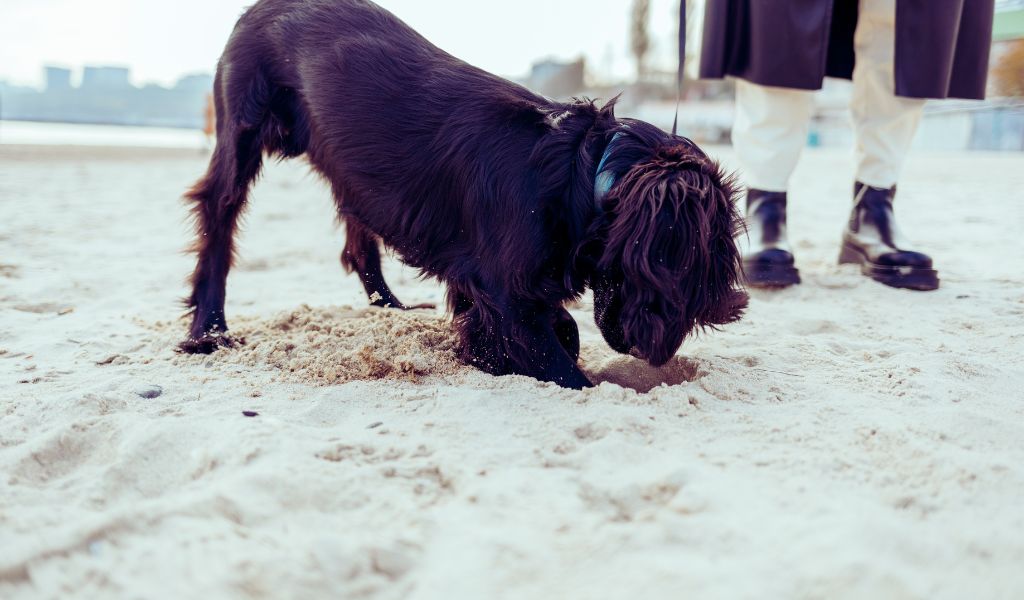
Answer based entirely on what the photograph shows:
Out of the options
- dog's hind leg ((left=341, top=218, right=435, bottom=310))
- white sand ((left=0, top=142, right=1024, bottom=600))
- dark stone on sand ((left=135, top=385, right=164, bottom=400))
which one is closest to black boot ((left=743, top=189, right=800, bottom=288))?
white sand ((left=0, top=142, right=1024, bottom=600))

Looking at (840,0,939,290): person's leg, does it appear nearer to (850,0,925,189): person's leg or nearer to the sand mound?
(850,0,925,189): person's leg

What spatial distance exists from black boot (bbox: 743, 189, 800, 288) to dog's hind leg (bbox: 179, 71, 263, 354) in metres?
1.84

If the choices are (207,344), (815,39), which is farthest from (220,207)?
(815,39)

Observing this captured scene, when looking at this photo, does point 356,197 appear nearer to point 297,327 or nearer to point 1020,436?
point 297,327

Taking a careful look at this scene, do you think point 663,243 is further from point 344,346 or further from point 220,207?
point 220,207

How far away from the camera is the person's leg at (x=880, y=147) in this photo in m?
3.04

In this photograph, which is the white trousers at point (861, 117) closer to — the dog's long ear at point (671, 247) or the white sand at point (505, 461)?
the white sand at point (505, 461)

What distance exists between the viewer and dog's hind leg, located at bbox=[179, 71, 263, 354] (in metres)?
2.44

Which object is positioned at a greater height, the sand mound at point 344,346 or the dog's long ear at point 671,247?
the dog's long ear at point 671,247

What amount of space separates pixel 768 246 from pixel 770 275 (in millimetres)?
150

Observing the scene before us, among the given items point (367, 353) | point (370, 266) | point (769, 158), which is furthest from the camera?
point (769, 158)

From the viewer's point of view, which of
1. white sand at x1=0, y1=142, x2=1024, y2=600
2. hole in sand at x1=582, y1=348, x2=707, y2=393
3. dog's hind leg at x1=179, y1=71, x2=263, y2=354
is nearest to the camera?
white sand at x1=0, y1=142, x2=1024, y2=600

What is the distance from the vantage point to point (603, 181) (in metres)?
1.89

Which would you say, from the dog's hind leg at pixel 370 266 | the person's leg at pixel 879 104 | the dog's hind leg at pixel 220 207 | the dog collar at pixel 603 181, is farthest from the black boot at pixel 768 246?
the dog's hind leg at pixel 220 207
